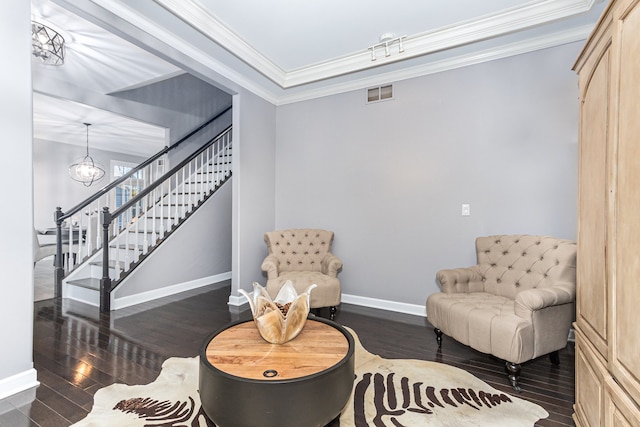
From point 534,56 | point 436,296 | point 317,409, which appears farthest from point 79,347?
point 534,56

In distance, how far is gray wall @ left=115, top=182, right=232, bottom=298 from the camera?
421cm

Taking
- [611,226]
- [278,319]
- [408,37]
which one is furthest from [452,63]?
[278,319]

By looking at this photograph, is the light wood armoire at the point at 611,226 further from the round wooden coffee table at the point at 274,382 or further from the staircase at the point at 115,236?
the staircase at the point at 115,236

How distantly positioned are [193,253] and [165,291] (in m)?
0.69

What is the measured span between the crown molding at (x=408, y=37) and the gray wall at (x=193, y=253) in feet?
7.63

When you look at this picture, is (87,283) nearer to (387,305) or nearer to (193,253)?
(193,253)

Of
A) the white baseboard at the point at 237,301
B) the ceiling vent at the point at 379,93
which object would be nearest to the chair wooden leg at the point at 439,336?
the white baseboard at the point at 237,301

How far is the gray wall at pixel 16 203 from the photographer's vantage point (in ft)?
6.63

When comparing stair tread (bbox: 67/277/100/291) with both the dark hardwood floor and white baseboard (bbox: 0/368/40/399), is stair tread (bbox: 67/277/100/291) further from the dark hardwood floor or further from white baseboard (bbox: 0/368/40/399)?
white baseboard (bbox: 0/368/40/399)

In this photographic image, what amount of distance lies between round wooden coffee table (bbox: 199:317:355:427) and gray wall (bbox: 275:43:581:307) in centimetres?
223

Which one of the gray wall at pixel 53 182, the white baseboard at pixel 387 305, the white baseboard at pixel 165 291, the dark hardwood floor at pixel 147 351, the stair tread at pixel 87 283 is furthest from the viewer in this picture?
→ the gray wall at pixel 53 182

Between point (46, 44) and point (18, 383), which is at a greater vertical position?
point (46, 44)

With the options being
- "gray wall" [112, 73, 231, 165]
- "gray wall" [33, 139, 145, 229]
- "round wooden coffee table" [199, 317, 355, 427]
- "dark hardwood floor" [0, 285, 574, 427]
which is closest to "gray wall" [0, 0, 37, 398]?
"dark hardwood floor" [0, 285, 574, 427]

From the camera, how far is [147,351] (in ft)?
8.93
